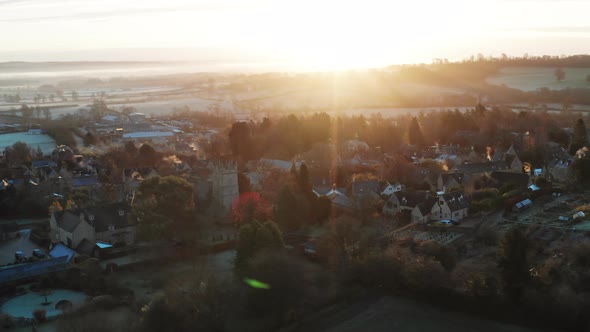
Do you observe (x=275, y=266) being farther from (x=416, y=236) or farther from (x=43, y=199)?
(x=43, y=199)

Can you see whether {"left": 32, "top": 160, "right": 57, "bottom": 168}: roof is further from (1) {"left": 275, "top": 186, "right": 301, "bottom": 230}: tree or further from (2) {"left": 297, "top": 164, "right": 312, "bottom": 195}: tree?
(1) {"left": 275, "top": 186, "right": 301, "bottom": 230}: tree

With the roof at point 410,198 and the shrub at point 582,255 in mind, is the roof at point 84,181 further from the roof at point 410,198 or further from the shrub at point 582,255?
the shrub at point 582,255

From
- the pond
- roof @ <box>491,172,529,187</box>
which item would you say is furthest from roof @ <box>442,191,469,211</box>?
the pond

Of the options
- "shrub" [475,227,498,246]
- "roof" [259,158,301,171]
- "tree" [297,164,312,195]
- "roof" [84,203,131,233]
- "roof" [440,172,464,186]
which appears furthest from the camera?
"roof" [259,158,301,171]

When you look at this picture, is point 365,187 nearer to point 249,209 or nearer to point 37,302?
point 249,209

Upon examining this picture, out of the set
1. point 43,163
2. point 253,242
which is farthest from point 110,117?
point 253,242
